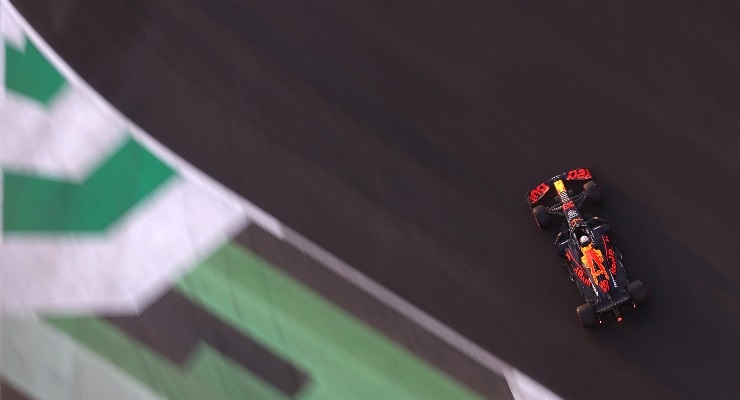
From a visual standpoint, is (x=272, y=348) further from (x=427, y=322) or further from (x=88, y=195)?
(x=88, y=195)

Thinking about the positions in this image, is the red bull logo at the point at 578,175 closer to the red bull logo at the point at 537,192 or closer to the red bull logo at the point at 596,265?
the red bull logo at the point at 537,192

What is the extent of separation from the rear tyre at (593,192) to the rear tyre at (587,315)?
36.9 inches

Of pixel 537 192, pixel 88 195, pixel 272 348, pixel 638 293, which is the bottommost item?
pixel 272 348

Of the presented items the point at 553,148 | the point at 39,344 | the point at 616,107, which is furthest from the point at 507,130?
the point at 39,344

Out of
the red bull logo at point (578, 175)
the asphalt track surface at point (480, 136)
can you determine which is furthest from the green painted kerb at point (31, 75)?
the red bull logo at point (578, 175)

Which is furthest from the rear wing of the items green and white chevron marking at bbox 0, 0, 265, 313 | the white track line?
green and white chevron marking at bbox 0, 0, 265, 313

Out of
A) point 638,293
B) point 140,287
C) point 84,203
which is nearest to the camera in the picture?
point 638,293

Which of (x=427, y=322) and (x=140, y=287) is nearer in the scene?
(x=427, y=322)

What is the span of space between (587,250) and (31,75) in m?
5.62

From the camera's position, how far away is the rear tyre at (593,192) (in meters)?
7.09

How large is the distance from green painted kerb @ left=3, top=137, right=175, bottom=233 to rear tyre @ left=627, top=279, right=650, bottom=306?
14.3 ft

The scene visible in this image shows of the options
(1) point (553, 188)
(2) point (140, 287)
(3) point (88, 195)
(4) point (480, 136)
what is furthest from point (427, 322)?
(3) point (88, 195)

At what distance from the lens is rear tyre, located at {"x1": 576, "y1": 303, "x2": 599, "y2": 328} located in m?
6.91

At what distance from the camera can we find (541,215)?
711 cm
